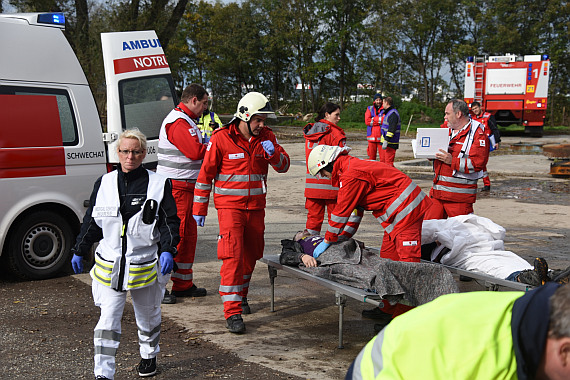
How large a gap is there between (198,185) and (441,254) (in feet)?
7.57

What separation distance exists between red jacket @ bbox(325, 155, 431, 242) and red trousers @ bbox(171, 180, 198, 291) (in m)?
1.77

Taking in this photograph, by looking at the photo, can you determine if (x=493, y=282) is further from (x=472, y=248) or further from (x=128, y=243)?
(x=128, y=243)

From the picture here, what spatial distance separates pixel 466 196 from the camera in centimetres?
721

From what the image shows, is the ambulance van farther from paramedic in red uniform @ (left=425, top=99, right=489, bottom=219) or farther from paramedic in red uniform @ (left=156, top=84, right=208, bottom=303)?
paramedic in red uniform @ (left=425, top=99, right=489, bottom=219)

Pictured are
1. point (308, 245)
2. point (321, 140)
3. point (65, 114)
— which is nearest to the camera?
point (308, 245)

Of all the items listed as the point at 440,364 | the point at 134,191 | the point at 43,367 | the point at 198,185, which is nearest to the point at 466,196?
the point at 198,185

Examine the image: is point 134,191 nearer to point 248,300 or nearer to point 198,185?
point 198,185

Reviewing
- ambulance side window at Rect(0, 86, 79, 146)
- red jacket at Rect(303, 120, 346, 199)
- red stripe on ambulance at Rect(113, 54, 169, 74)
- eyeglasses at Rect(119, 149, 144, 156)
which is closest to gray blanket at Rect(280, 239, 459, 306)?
eyeglasses at Rect(119, 149, 144, 156)

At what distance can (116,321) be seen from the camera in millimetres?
4262

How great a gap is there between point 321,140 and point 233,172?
2447 mm

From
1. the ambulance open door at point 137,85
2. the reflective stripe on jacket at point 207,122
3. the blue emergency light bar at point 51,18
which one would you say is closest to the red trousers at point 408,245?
the ambulance open door at point 137,85

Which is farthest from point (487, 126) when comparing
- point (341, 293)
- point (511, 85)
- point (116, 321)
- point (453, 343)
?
point (511, 85)

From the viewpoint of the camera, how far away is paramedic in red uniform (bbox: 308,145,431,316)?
5340 mm

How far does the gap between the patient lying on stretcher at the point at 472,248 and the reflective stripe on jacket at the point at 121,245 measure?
284 centimetres
